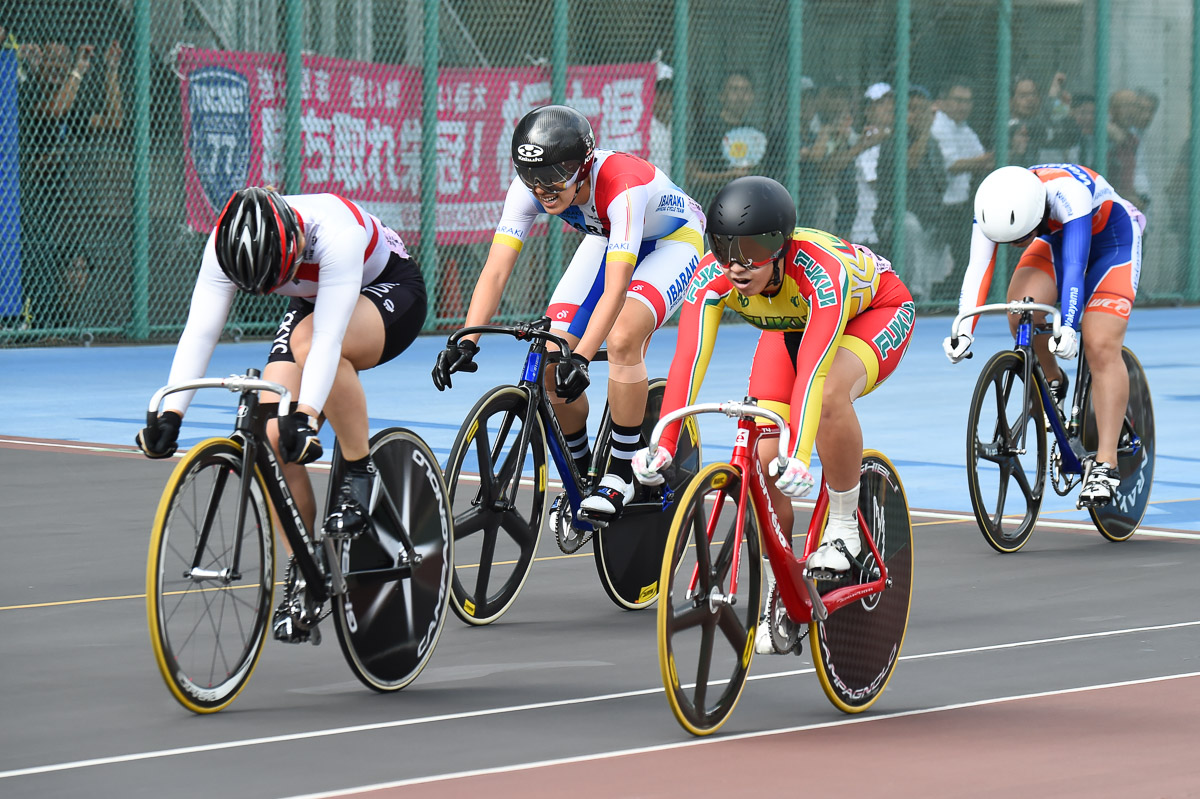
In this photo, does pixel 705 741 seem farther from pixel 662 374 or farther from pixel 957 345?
pixel 662 374

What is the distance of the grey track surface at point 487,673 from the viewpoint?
5164mm

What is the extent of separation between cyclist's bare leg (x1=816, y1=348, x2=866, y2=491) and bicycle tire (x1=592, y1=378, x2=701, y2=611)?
1.76m

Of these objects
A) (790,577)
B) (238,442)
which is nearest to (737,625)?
(790,577)

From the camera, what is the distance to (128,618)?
284 inches

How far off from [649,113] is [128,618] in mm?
14037

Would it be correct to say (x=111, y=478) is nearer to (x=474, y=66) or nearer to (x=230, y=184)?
(x=230, y=184)

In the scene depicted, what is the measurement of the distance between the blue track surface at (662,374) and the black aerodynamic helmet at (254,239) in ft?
17.5

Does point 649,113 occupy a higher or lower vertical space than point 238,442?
higher

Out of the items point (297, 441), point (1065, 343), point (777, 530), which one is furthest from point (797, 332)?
point (1065, 343)

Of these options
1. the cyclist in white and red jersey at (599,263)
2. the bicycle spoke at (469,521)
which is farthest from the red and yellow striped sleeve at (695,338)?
the bicycle spoke at (469,521)

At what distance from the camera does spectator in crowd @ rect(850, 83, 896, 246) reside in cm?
2222

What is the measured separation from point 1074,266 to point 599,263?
2264mm

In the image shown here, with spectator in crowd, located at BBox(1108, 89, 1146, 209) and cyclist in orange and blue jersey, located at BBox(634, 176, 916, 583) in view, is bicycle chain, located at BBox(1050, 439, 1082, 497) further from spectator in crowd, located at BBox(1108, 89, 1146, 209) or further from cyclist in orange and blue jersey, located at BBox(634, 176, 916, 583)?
spectator in crowd, located at BBox(1108, 89, 1146, 209)

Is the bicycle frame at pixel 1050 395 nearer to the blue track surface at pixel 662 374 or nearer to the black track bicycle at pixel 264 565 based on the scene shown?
the blue track surface at pixel 662 374
